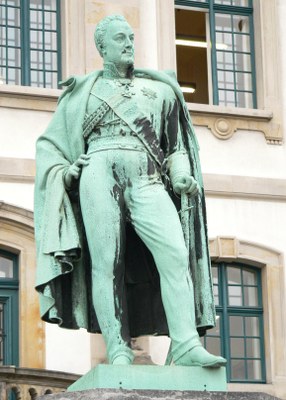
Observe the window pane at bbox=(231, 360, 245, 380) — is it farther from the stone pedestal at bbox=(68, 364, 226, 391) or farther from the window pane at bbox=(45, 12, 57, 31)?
the stone pedestal at bbox=(68, 364, 226, 391)

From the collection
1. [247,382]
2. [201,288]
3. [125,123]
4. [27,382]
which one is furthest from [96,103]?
[247,382]

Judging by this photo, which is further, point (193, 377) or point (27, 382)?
point (27, 382)

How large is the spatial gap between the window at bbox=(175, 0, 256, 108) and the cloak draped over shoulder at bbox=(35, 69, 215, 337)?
12737 millimetres

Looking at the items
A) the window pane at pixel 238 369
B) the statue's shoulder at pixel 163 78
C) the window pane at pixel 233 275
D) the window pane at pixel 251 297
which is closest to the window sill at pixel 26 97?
the window pane at pixel 233 275

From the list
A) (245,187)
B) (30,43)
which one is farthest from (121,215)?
(245,187)

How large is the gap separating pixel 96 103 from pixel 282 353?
1214cm

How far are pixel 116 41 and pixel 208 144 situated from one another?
12120 millimetres

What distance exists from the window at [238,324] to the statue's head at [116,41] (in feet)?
38.0

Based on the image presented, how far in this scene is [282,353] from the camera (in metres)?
23.0

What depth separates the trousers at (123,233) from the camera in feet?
35.3

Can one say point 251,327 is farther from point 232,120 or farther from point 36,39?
point 36,39

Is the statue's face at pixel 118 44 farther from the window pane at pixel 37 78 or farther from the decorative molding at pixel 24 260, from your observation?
the window pane at pixel 37 78

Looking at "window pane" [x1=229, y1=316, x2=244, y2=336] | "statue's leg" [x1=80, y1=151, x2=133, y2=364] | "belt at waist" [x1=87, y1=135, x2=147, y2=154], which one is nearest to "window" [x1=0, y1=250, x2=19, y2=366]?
"window pane" [x1=229, y1=316, x2=244, y2=336]

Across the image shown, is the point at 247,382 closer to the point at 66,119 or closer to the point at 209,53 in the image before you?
the point at 209,53
